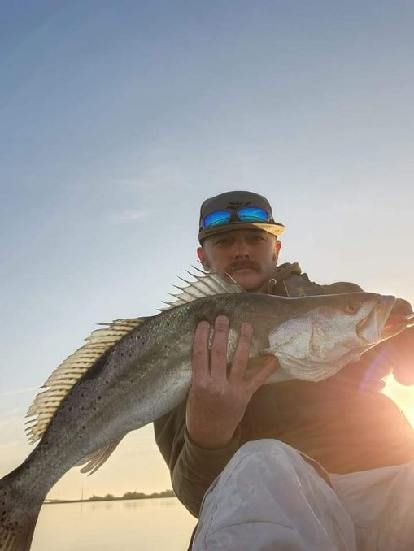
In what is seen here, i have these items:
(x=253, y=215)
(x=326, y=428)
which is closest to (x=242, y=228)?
(x=253, y=215)

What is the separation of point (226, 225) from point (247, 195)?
2.34 feet

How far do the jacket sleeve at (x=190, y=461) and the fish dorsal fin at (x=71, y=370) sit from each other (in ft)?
3.73

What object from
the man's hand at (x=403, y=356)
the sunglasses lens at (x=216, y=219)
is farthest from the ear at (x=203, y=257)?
the man's hand at (x=403, y=356)

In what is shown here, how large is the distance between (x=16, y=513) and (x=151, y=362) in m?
1.85

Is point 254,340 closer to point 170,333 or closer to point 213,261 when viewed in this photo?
point 170,333

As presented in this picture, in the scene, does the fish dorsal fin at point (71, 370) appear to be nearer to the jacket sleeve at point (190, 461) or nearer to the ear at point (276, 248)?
the jacket sleeve at point (190, 461)

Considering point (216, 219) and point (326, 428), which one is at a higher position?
point (216, 219)

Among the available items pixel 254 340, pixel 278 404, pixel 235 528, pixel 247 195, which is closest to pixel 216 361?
pixel 254 340

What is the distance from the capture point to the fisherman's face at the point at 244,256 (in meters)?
6.72

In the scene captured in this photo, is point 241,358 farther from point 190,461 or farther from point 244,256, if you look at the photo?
point 244,256

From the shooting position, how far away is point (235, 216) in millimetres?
7047

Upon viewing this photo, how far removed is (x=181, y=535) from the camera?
115 feet

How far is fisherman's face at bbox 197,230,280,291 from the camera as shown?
22.1 ft

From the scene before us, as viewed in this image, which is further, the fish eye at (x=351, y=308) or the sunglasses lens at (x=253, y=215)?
the sunglasses lens at (x=253, y=215)
